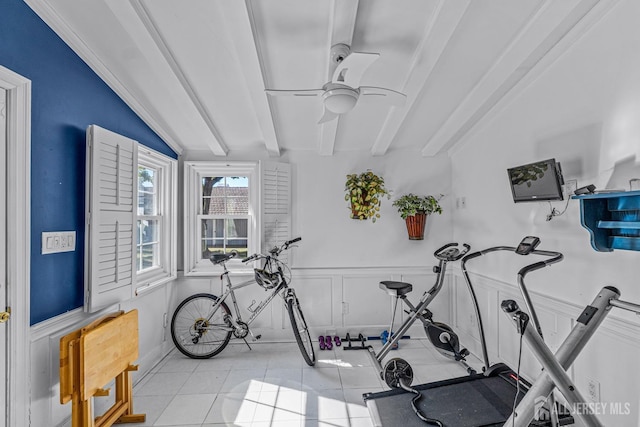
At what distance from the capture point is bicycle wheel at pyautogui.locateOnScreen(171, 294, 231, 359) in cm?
336

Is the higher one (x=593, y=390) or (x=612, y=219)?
(x=612, y=219)

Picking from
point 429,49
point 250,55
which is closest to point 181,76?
point 250,55

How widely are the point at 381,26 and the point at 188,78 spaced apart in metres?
1.49

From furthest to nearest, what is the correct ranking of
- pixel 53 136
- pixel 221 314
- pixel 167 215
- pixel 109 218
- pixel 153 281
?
pixel 221 314, pixel 167 215, pixel 153 281, pixel 109 218, pixel 53 136

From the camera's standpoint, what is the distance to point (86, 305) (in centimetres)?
212

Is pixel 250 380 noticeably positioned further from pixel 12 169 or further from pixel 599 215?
pixel 599 215

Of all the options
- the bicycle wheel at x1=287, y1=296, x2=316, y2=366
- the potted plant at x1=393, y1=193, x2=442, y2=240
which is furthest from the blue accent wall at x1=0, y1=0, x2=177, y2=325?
the potted plant at x1=393, y1=193, x2=442, y2=240

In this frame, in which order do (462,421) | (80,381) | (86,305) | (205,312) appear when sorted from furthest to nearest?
(205,312), (86,305), (462,421), (80,381)

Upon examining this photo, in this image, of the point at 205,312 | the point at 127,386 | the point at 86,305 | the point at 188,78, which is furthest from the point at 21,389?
the point at 188,78

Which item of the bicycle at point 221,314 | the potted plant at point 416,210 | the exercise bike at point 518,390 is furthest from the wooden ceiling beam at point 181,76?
the exercise bike at point 518,390

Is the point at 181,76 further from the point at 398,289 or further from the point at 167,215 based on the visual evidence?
the point at 398,289

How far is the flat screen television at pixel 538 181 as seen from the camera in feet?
6.51

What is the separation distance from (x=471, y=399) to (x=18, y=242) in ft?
9.76

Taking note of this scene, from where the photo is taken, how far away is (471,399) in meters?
2.20
